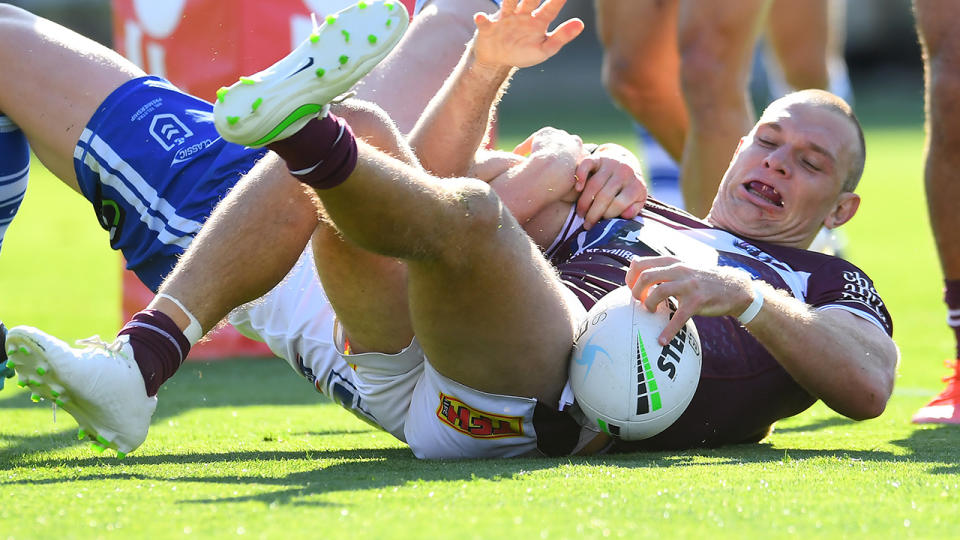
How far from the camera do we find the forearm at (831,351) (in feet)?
9.30

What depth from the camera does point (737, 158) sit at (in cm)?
371

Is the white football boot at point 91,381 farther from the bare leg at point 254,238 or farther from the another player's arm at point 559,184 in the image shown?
the another player's arm at point 559,184

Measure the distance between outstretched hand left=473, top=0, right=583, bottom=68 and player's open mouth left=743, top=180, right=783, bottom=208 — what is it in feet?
2.51

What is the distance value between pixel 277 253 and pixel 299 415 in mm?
1293

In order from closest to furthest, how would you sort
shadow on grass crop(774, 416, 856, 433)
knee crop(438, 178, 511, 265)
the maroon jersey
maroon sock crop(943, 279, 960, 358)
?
knee crop(438, 178, 511, 265)
the maroon jersey
shadow on grass crop(774, 416, 856, 433)
maroon sock crop(943, 279, 960, 358)

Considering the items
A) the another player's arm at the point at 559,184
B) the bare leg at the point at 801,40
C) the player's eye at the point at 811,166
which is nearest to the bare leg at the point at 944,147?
the player's eye at the point at 811,166

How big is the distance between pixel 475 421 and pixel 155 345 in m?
0.72

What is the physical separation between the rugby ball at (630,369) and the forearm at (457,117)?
0.60 metres

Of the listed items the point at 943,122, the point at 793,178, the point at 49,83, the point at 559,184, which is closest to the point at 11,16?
the point at 49,83

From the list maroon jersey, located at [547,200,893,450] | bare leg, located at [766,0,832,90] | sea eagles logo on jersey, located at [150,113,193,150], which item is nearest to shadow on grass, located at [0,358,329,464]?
sea eagles logo on jersey, located at [150,113,193,150]

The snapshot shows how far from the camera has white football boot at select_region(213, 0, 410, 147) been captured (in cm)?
229

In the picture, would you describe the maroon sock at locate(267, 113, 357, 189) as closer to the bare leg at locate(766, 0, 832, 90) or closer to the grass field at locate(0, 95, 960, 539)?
the grass field at locate(0, 95, 960, 539)

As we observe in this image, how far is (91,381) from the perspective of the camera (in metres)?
2.56

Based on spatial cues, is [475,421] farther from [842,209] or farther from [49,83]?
[49,83]
